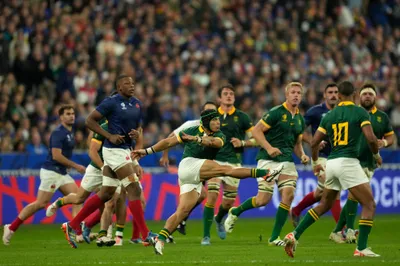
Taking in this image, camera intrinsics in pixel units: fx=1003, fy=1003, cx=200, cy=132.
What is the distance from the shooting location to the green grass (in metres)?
13.1

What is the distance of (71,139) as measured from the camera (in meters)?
19.0

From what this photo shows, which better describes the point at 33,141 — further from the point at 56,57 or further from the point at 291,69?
the point at 291,69

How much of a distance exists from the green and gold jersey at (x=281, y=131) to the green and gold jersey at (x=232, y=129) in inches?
51.1

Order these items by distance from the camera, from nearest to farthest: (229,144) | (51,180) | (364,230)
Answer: (364,230) → (229,144) → (51,180)

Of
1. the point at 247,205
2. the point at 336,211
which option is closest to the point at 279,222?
the point at 247,205

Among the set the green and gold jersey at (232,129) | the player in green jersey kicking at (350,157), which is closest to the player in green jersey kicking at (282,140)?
the green and gold jersey at (232,129)

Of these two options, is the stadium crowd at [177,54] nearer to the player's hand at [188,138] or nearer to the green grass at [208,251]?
the green grass at [208,251]

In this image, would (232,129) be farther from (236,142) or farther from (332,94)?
(332,94)

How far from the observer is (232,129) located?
1819cm

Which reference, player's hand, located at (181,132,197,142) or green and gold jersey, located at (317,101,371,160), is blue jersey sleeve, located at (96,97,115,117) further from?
green and gold jersey, located at (317,101,371,160)

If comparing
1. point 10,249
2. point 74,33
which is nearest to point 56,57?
point 74,33

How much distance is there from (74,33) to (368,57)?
11391 mm

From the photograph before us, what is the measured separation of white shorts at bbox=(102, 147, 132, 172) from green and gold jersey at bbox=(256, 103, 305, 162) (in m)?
2.38

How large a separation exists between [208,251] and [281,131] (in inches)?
Result: 111
